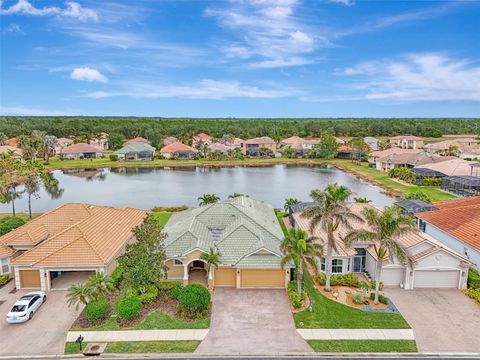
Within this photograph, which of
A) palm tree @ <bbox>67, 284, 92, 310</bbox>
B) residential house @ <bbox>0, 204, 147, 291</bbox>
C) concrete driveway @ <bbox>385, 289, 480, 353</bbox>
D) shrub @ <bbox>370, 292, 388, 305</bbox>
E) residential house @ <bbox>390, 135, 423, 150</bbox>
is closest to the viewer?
concrete driveway @ <bbox>385, 289, 480, 353</bbox>

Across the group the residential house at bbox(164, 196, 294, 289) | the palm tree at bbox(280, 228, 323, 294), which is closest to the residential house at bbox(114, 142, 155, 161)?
the residential house at bbox(164, 196, 294, 289)

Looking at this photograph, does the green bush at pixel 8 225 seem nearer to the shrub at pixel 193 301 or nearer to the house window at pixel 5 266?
the house window at pixel 5 266

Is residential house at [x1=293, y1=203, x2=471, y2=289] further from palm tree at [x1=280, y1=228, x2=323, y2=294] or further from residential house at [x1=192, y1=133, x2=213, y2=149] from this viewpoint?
residential house at [x1=192, y1=133, x2=213, y2=149]

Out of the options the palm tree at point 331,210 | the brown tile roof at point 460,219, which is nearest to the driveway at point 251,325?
the palm tree at point 331,210

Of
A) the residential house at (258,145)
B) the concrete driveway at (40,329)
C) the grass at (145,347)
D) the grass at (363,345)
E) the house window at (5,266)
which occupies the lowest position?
the concrete driveway at (40,329)

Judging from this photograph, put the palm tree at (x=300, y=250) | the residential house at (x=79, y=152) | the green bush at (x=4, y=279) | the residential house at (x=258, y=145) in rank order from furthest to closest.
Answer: the residential house at (x=258, y=145) → the residential house at (x=79, y=152) → the green bush at (x=4, y=279) → the palm tree at (x=300, y=250)

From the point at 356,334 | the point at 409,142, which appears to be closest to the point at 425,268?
the point at 356,334
